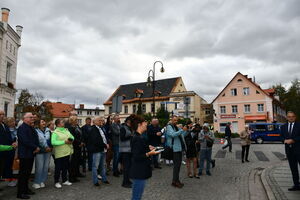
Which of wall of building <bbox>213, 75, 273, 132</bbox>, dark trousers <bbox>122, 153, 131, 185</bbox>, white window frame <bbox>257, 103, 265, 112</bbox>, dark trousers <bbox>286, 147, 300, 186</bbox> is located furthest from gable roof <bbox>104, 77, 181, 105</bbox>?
dark trousers <bbox>286, 147, 300, 186</bbox>

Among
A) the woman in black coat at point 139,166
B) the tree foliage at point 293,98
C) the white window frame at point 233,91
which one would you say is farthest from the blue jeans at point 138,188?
the tree foliage at point 293,98

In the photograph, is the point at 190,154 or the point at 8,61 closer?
the point at 190,154

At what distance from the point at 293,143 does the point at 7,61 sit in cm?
2382

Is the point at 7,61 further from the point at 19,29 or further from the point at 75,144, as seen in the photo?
the point at 75,144

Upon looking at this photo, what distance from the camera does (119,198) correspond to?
5578 millimetres

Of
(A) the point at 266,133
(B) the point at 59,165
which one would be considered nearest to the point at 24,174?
(B) the point at 59,165

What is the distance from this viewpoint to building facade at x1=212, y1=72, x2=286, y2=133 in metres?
39.3

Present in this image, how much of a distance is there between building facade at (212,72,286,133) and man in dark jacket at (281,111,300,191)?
115ft

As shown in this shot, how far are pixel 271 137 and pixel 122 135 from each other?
22.4 metres

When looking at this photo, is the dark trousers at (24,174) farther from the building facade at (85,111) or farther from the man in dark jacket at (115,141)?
the building facade at (85,111)

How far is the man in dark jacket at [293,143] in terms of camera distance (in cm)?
630

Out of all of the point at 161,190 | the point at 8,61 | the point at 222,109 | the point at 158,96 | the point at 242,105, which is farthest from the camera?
the point at 158,96

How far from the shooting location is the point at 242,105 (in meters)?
41.3

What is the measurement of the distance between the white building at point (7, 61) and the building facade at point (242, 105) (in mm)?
31345
